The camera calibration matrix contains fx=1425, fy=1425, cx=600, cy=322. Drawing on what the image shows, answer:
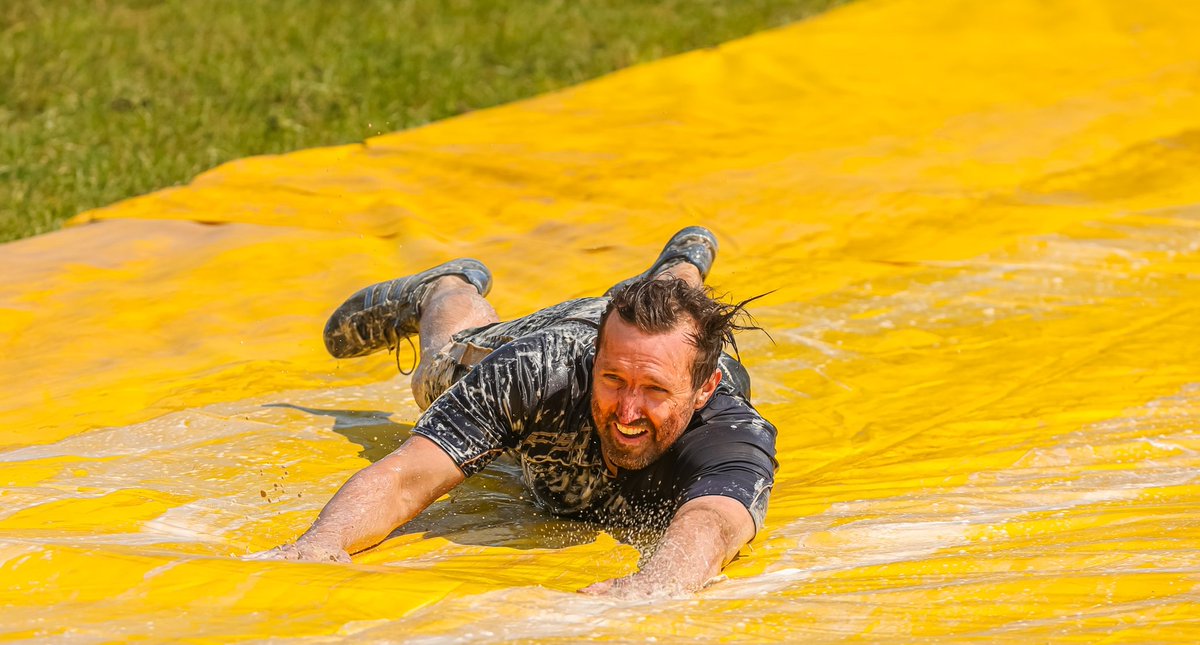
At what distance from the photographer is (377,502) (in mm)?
2707

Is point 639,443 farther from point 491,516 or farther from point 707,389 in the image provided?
point 491,516

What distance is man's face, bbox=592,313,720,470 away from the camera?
271 cm

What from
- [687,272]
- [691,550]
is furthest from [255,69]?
[691,550]

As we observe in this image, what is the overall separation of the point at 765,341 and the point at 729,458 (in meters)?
1.61

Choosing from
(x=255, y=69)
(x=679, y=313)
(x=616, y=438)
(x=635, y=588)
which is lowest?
(x=635, y=588)

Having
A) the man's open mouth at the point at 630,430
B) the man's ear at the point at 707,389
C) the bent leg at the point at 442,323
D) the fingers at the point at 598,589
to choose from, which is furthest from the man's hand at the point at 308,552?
the bent leg at the point at 442,323

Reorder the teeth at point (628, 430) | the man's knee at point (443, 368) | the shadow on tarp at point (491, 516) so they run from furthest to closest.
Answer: the man's knee at point (443, 368), the shadow on tarp at point (491, 516), the teeth at point (628, 430)

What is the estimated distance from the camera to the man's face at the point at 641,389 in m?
2.71

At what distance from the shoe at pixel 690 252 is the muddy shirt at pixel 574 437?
2.83ft

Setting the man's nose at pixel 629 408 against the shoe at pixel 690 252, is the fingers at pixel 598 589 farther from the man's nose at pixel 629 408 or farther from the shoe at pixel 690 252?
the shoe at pixel 690 252

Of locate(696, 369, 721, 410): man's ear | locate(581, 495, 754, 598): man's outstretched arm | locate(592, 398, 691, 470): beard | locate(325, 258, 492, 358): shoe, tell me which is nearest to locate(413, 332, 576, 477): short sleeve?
locate(592, 398, 691, 470): beard

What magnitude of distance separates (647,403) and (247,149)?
4.62 meters

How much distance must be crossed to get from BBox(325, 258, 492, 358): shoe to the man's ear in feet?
3.67

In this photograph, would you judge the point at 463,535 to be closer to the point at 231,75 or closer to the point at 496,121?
the point at 496,121
